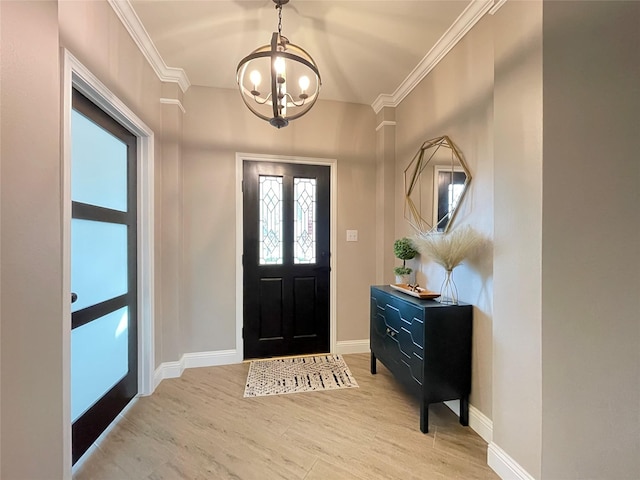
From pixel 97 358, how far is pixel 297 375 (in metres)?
1.49

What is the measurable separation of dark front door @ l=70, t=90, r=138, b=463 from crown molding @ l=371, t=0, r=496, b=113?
2.35m

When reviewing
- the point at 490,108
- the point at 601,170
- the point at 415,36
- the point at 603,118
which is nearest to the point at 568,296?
the point at 601,170

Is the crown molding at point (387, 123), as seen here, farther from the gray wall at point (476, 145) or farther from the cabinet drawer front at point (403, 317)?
the cabinet drawer front at point (403, 317)

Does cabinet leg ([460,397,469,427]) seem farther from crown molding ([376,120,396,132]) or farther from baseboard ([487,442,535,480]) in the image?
crown molding ([376,120,396,132])

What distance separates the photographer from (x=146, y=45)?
203 centimetres

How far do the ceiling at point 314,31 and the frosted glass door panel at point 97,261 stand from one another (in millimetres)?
1442

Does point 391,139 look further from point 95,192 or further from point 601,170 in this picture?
point 95,192

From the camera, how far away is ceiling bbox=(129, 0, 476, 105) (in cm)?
175

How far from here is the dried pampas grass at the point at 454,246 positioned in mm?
1733

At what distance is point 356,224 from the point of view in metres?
3.00

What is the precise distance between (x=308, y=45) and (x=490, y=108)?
1380 millimetres

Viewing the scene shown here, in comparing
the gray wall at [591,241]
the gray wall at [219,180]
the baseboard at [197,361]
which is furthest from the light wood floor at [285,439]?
the gray wall at [219,180]

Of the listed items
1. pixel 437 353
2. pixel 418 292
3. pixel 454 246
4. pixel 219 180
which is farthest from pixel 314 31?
pixel 437 353

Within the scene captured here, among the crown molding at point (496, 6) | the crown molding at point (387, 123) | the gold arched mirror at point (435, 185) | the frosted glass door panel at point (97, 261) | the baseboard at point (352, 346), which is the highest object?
the crown molding at point (496, 6)
